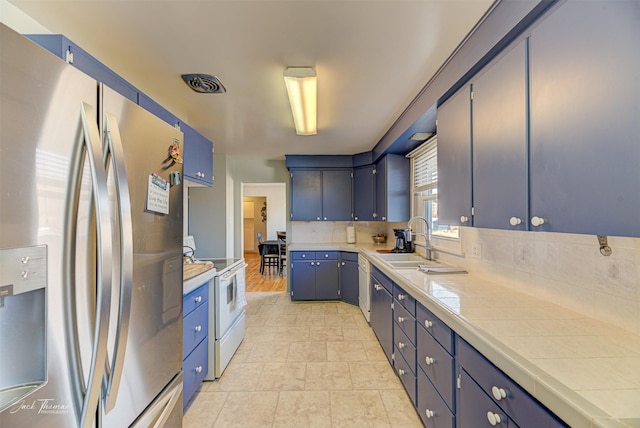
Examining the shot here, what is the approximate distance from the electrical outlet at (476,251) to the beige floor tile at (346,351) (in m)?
1.41

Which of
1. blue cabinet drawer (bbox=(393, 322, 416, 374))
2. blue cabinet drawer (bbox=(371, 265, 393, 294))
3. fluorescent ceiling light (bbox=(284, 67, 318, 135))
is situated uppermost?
fluorescent ceiling light (bbox=(284, 67, 318, 135))

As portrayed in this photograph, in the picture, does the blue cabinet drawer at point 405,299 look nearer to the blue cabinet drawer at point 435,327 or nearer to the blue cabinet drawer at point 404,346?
the blue cabinet drawer at point 435,327

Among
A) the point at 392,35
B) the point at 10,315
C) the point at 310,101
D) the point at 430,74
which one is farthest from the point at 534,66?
the point at 10,315

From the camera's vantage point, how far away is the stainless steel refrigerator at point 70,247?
59 cm

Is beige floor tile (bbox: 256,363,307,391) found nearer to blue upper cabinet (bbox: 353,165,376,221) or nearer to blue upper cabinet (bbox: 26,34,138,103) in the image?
blue upper cabinet (bbox: 26,34,138,103)

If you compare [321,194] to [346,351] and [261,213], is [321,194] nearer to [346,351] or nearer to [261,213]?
[346,351]

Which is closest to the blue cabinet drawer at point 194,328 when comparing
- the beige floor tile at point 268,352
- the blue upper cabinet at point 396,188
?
the beige floor tile at point 268,352

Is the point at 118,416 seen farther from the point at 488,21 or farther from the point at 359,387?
the point at 488,21

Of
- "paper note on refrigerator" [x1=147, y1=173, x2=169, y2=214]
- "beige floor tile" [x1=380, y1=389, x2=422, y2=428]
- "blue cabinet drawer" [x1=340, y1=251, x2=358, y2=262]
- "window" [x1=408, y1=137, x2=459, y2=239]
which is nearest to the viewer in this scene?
"paper note on refrigerator" [x1=147, y1=173, x2=169, y2=214]

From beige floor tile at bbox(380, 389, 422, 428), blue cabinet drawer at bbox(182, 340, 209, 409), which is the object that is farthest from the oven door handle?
beige floor tile at bbox(380, 389, 422, 428)

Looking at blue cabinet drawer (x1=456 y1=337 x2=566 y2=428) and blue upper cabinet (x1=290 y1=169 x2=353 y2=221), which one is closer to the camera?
blue cabinet drawer (x1=456 y1=337 x2=566 y2=428)

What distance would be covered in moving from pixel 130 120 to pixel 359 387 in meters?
2.32

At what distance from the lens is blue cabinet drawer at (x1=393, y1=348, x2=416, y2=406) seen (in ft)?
6.04

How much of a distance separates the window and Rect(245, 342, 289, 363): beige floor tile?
6.51ft
